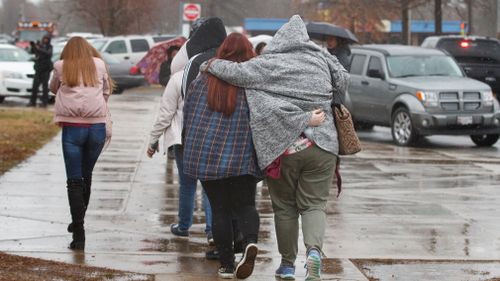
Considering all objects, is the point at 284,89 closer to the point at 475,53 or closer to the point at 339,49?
the point at 339,49

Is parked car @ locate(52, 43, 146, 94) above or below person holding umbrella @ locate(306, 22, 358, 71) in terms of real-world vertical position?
below

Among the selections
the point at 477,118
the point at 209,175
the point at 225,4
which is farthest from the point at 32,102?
the point at 225,4

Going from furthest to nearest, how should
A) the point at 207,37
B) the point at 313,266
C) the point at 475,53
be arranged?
the point at 475,53 → the point at 207,37 → the point at 313,266

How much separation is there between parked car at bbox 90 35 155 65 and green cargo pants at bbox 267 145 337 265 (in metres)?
33.2

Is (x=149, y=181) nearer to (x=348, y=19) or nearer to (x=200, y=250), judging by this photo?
(x=200, y=250)

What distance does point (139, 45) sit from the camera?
4156 cm

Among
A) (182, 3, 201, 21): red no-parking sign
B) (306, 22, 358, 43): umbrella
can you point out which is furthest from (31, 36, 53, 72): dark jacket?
(306, 22, 358, 43): umbrella

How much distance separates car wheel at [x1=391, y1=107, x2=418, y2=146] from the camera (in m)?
18.9

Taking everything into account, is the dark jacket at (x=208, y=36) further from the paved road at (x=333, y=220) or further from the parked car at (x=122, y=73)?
the parked car at (x=122, y=73)

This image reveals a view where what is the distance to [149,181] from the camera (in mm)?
13039

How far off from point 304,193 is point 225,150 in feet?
1.97

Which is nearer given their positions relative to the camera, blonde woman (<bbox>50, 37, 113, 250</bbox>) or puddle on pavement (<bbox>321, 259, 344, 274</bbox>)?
puddle on pavement (<bbox>321, 259, 344, 274</bbox>)

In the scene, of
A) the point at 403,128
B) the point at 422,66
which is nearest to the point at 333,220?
the point at 403,128

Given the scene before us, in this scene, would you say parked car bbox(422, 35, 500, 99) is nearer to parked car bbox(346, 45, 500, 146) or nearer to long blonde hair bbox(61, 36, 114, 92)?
parked car bbox(346, 45, 500, 146)
